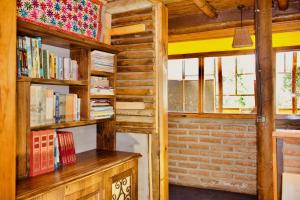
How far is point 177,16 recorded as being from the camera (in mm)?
3930

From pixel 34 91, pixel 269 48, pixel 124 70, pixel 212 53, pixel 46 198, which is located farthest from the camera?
pixel 212 53

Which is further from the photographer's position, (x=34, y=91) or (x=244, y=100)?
(x=244, y=100)

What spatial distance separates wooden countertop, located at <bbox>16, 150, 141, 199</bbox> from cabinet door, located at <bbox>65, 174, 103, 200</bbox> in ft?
0.14

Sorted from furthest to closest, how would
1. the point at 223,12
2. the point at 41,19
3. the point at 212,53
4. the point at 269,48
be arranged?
the point at 212,53
the point at 223,12
the point at 269,48
the point at 41,19

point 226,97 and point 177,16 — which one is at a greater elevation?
point 177,16

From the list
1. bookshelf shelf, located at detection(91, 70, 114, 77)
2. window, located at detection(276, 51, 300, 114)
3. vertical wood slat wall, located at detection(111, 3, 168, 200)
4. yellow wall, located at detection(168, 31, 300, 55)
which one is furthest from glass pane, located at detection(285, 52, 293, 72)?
bookshelf shelf, located at detection(91, 70, 114, 77)

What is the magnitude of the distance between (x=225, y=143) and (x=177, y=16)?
6.77 feet

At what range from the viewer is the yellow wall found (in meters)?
4.34

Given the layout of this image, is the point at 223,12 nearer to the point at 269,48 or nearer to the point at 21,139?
the point at 269,48

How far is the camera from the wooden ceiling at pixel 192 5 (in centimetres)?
326

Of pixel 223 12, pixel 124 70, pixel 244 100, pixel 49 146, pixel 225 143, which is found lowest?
pixel 225 143

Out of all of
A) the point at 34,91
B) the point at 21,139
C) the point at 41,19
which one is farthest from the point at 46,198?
the point at 41,19

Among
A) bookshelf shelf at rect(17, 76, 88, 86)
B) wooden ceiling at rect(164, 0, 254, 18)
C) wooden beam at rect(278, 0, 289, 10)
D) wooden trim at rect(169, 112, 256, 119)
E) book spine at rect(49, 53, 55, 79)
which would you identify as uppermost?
wooden ceiling at rect(164, 0, 254, 18)

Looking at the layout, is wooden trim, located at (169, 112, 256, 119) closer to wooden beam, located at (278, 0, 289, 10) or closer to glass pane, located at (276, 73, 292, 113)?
glass pane, located at (276, 73, 292, 113)
